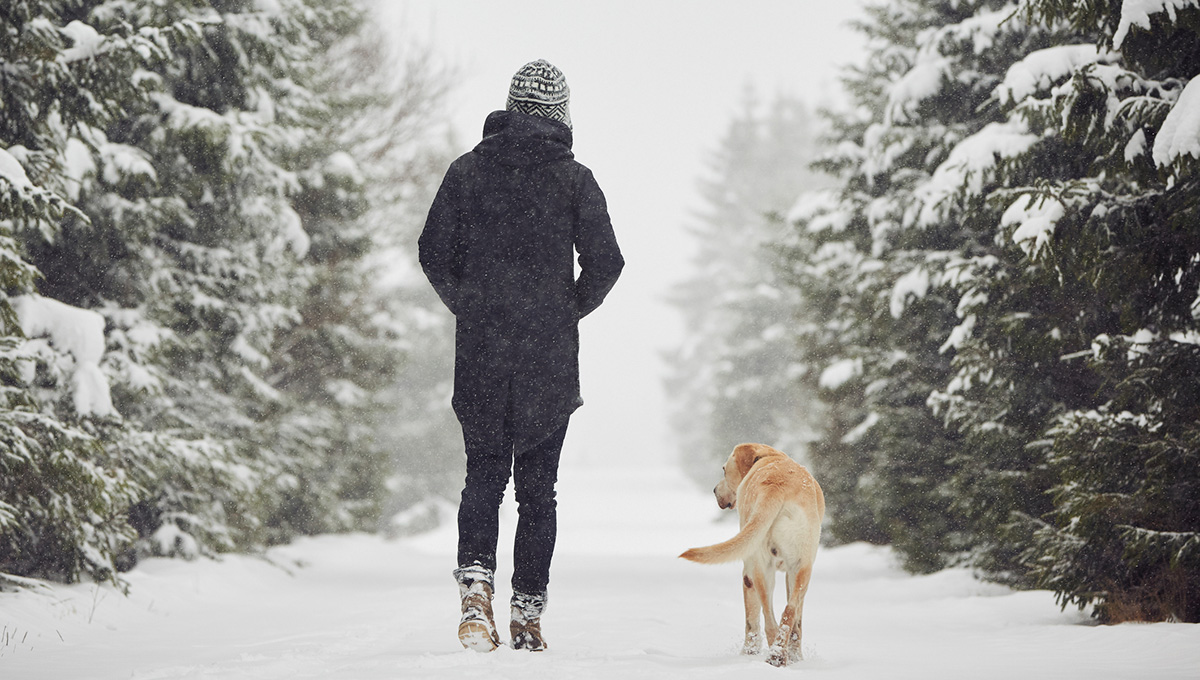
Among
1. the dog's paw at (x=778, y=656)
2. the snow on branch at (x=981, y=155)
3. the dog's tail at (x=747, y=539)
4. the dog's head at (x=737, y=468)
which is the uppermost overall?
the snow on branch at (x=981, y=155)

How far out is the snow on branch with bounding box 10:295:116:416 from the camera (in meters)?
6.07

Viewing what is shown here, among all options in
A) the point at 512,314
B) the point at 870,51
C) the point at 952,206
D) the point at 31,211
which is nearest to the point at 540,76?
the point at 512,314

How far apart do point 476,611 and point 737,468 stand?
1.79 metres

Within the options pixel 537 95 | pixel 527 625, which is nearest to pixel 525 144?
pixel 537 95

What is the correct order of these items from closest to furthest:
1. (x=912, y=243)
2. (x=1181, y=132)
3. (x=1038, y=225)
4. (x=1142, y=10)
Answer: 1. (x=1181, y=132)
2. (x=1142, y=10)
3. (x=1038, y=225)
4. (x=912, y=243)

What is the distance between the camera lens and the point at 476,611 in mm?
3764

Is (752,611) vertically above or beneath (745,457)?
beneath

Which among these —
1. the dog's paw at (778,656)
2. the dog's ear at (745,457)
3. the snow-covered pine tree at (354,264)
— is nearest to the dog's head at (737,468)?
the dog's ear at (745,457)

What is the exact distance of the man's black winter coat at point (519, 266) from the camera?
3.94 metres

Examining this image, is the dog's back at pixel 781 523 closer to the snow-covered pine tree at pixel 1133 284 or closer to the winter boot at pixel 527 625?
the winter boot at pixel 527 625

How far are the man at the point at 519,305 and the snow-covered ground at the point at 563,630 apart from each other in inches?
21.2

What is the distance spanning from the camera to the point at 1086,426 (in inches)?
218

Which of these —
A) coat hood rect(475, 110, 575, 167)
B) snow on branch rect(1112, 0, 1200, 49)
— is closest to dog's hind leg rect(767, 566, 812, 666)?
coat hood rect(475, 110, 575, 167)

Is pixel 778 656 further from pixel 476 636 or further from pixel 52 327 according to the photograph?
pixel 52 327
